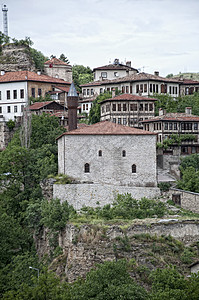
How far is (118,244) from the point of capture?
4484cm

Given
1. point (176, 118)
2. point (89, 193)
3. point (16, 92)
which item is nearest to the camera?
point (89, 193)

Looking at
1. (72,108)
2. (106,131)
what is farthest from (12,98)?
(106,131)

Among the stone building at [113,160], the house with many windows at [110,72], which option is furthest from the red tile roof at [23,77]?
the stone building at [113,160]

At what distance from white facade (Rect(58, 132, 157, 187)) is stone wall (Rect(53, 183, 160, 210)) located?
101 centimetres

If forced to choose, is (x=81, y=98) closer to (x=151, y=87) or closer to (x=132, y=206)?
(x=151, y=87)

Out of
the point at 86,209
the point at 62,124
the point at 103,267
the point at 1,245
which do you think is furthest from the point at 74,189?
the point at 62,124

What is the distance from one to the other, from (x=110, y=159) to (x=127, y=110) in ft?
53.5

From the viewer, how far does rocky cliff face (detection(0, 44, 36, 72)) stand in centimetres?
9362

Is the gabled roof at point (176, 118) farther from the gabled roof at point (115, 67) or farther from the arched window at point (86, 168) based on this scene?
the gabled roof at point (115, 67)

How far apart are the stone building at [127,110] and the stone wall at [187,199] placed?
17063 millimetres

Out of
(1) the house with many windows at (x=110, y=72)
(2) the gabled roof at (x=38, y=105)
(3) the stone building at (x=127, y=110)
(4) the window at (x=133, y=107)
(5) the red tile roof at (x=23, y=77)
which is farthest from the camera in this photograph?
(1) the house with many windows at (x=110, y=72)

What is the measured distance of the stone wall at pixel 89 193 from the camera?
52.8 m

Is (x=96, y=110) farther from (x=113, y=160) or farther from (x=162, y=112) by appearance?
(x=113, y=160)

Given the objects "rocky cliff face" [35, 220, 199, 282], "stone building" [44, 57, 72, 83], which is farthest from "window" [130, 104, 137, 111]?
"stone building" [44, 57, 72, 83]
